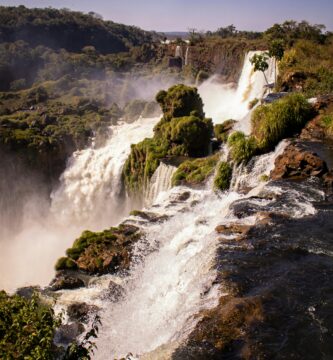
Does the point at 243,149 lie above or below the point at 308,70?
below

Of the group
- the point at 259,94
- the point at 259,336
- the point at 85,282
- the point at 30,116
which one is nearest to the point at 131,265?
the point at 85,282

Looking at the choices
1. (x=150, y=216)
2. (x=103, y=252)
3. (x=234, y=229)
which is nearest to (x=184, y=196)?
(x=150, y=216)

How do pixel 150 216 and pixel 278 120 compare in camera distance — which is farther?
pixel 278 120

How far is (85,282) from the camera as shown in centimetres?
2023

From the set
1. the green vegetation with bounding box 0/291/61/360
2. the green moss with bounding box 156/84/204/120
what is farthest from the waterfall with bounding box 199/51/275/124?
the green vegetation with bounding box 0/291/61/360

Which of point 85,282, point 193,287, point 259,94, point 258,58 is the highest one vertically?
point 258,58

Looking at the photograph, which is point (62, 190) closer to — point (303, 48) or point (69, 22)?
point (303, 48)

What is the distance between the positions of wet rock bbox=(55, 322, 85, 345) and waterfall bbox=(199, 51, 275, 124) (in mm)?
37691

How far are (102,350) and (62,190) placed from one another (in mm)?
43046

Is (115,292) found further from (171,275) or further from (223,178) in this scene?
(223,178)

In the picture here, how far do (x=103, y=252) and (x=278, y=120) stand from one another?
14443 millimetres

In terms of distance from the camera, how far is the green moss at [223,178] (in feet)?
88.9

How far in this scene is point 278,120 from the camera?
27.4 m

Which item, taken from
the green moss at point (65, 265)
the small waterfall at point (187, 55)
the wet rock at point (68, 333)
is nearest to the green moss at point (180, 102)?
the green moss at point (65, 265)
